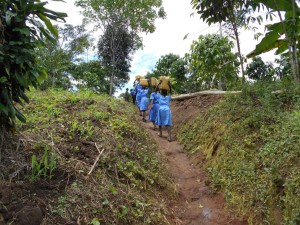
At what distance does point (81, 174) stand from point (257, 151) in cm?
295

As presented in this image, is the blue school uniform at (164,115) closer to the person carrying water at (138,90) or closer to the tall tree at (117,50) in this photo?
the person carrying water at (138,90)

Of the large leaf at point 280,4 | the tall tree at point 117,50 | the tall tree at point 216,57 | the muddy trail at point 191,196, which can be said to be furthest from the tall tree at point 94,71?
the large leaf at point 280,4

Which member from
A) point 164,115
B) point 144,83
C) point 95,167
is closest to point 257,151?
point 95,167

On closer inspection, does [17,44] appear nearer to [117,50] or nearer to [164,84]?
[164,84]


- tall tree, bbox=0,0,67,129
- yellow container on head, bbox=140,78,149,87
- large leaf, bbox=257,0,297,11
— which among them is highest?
large leaf, bbox=257,0,297,11

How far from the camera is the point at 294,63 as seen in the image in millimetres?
7254

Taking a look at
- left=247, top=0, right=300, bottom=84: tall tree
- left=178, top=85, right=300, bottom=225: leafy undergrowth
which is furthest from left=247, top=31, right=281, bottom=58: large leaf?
left=178, top=85, right=300, bottom=225: leafy undergrowth

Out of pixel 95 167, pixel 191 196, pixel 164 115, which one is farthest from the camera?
pixel 164 115

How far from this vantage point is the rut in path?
15.6 feet

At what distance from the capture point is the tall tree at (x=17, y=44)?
3.39 m

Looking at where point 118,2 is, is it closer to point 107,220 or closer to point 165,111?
point 165,111

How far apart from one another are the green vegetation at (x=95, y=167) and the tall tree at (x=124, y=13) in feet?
50.4

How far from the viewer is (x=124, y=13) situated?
72.3 ft

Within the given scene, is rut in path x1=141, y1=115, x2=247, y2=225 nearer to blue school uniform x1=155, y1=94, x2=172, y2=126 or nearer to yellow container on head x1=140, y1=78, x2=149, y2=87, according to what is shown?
blue school uniform x1=155, y1=94, x2=172, y2=126
